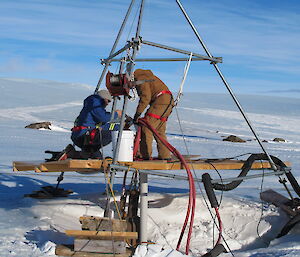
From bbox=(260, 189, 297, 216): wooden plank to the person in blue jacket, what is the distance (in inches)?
85.7

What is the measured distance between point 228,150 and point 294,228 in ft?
32.2

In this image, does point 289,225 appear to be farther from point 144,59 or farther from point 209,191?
point 144,59

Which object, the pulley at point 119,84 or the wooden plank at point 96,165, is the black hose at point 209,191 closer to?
the wooden plank at point 96,165

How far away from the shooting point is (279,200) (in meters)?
6.39

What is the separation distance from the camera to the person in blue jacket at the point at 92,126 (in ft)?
19.9

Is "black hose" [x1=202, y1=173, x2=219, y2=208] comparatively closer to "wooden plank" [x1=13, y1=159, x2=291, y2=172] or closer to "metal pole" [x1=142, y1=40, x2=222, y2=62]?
"wooden plank" [x1=13, y1=159, x2=291, y2=172]

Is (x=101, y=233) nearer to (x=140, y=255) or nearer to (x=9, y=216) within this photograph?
(x=140, y=255)

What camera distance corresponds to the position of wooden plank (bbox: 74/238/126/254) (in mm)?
4234

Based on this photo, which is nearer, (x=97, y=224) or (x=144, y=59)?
(x=97, y=224)

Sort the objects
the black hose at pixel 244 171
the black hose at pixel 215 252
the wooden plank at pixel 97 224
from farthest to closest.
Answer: the black hose at pixel 244 171 → the black hose at pixel 215 252 → the wooden plank at pixel 97 224

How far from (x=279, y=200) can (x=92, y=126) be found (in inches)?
99.8

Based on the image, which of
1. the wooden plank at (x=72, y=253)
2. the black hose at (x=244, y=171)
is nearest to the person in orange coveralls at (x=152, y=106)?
the black hose at (x=244, y=171)

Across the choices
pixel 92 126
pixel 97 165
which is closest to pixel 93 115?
pixel 92 126

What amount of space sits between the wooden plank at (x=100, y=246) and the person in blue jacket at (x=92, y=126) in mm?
1964
